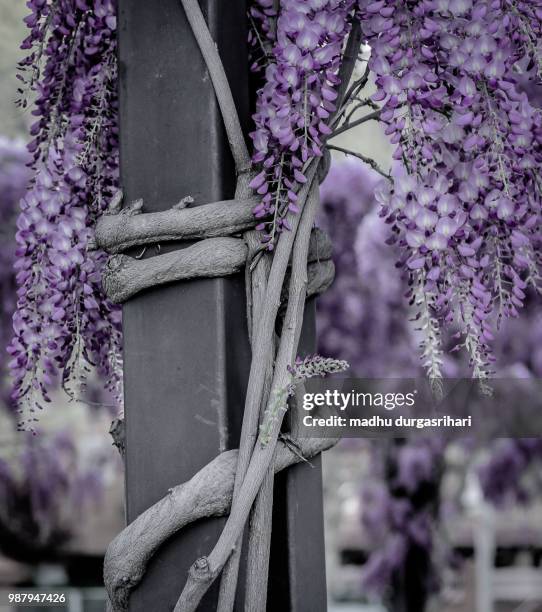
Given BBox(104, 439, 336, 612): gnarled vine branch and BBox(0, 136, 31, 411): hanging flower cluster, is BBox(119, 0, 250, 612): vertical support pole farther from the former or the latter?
BBox(0, 136, 31, 411): hanging flower cluster

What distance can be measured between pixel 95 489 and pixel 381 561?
1.72 metres

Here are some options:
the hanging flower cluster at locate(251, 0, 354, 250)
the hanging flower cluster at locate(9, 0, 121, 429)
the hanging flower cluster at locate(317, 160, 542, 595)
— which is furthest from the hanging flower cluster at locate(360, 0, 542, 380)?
the hanging flower cluster at locate(317, 160, 542, 595)

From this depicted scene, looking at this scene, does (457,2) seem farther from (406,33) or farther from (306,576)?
(306,576)

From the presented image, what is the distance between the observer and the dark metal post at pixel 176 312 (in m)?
0.71

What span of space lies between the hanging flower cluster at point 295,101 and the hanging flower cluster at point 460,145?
1.4 inches

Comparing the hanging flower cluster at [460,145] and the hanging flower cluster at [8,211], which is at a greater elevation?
the hanging flower cluster at [8,211]

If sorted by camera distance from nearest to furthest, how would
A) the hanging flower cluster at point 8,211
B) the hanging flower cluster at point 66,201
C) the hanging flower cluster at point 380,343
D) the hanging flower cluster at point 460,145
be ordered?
the hanging flower cluster at point 460,145
the hanging flower cluster at point 66,201
the hanging flower cluster at point 8,211
the hanging flower cluster at point 380,343

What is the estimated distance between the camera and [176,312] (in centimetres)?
73

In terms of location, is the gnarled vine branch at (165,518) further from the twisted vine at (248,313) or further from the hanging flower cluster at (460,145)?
the hanging flower cluster at (460,145)

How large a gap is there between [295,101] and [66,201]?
28 centimetres

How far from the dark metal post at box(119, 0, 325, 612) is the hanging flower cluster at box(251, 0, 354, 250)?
0.18ft

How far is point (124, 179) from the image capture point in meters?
0.77

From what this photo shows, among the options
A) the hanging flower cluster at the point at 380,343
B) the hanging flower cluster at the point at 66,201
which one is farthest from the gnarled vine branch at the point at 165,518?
the hanging flower cluster at the point at 380,343

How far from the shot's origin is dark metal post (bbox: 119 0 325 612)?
0.71 m
